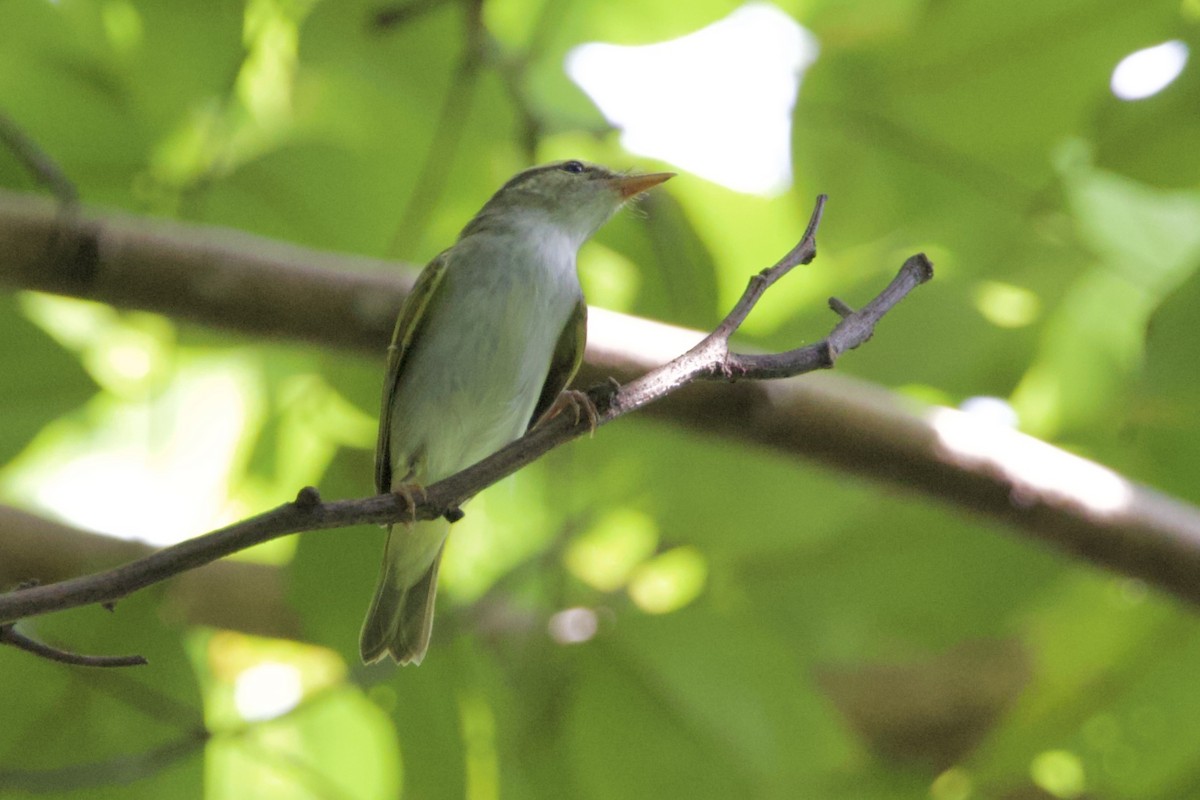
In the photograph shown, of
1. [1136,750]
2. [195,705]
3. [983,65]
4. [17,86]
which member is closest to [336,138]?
[17,86]

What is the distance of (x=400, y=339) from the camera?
2.79 metres

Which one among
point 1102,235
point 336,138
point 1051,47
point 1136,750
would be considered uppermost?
point 336,138

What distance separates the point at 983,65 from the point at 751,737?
1518 mm

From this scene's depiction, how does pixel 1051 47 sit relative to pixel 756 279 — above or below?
above

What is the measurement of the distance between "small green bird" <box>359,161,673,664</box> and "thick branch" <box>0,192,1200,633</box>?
6.4 inches

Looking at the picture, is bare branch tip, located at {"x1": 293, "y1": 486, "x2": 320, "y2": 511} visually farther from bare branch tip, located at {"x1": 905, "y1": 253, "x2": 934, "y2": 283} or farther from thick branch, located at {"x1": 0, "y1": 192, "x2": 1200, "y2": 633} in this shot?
thick branch, located at {"x1": 0, "y1": 192, "x2": 1200, "y2": 633}

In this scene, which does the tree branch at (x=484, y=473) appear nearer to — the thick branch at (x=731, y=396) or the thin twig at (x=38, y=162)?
the thick branch at (x=731, y=396)

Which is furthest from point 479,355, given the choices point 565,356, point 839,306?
point 839,306

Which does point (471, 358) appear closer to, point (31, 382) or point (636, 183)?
point (636, 183)

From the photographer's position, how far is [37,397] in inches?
96.0

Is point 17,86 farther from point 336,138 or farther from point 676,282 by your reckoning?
point 676,282

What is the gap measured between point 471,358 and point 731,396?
70cm

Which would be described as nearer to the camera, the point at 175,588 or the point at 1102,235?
the point at 1102,235

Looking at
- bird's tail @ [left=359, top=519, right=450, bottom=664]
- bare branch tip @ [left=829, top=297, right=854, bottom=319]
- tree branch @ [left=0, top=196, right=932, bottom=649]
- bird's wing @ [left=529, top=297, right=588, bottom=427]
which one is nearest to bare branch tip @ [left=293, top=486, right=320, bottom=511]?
tree branch @ [left=0, top=196, right=932, bottom=649]
